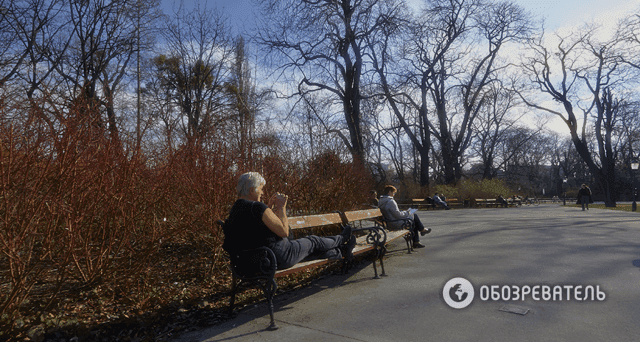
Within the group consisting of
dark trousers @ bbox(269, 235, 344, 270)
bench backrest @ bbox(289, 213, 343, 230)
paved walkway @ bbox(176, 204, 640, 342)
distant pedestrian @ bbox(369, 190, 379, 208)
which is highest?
distant pedestrian @ bbox(369, 190, 379, 208)

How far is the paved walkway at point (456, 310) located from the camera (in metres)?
3.15

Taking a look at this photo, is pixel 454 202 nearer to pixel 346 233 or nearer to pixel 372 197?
pixel 372 197

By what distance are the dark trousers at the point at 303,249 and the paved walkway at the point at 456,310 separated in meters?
0.43

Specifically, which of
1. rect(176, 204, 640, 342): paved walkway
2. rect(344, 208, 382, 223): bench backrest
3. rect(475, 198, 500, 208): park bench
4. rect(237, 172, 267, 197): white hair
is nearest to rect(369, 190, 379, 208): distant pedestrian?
rect(344, 208, 382, 223): bench backrest

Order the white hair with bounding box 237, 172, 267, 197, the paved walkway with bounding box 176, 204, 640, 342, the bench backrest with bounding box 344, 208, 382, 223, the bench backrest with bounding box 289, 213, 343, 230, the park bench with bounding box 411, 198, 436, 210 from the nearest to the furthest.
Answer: the paved walkway with bounding box 176, 204, 640, 342 < the white hair with bounding box 237, 172, 267, 197 < the bench backrest with bounding box 289, 213, 343, 230 < the bench backrest with bounding box 344, 208, 382, 223 < the park bench with bounding box 411, 198, 436, 210

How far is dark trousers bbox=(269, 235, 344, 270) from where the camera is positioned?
12.4 ft

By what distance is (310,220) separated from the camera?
501cm

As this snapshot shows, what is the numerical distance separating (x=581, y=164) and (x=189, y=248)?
73097 millimetres

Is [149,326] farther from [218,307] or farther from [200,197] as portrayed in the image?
[200,197]

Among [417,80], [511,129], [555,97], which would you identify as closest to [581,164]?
[511,129]

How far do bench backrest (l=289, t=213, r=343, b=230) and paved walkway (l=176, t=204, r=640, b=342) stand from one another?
2.36 ft

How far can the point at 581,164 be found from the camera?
2569 inches
